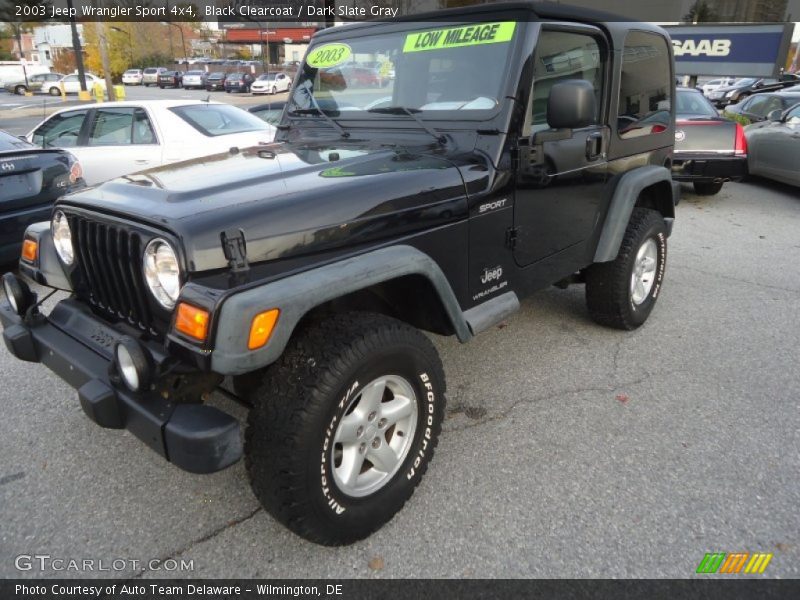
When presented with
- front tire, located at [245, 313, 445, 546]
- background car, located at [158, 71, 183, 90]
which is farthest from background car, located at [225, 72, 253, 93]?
front tire, located at [245, 313, 445, 546]

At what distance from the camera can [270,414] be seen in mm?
1991

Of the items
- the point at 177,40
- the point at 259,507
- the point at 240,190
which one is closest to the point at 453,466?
the point at 259,507

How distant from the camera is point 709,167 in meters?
8.46

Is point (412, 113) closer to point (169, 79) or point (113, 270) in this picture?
point (113, 270)

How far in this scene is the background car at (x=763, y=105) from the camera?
10.9m

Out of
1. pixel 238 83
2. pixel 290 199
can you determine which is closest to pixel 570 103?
pixel 290 199

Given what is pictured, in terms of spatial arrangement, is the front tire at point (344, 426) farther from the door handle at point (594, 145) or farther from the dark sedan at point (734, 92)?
the dark sedan at point (734, 92)

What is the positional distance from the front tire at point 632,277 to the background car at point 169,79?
50058 millimetres

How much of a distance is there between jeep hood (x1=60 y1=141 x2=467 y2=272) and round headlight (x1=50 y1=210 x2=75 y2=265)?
91 mm

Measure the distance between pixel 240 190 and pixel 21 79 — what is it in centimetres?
5110

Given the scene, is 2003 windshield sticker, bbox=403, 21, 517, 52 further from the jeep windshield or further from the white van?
the white van

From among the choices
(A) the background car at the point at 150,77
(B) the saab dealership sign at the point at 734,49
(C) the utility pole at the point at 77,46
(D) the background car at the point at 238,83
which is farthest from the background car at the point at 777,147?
(A) the background car at the point at 150,77

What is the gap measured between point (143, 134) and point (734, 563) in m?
6.96

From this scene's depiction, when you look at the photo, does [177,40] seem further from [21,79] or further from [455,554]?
[455,554]
